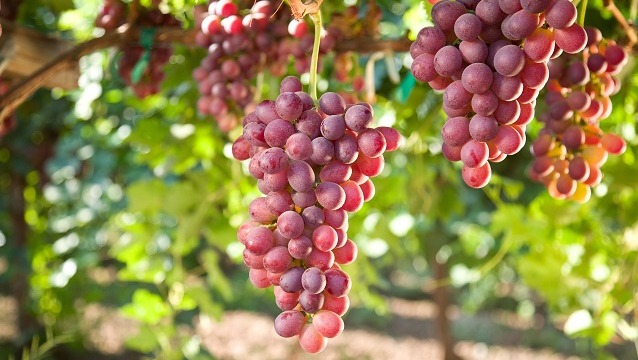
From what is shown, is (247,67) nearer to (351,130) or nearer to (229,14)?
(229,14)

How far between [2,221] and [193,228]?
194 cm

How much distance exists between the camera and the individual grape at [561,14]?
46 cm

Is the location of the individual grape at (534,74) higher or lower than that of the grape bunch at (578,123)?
higher

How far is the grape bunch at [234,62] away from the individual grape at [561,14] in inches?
15.3

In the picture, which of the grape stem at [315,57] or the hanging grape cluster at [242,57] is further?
the hanging grape cluster at [242,57]

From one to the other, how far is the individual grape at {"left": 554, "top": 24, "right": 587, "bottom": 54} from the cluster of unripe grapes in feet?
1.91

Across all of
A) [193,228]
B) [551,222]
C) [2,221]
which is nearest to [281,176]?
[193,228]

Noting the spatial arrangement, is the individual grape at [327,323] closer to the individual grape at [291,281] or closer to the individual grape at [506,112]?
the individual grape at [291,281]

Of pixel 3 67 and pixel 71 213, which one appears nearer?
pixel 3 67

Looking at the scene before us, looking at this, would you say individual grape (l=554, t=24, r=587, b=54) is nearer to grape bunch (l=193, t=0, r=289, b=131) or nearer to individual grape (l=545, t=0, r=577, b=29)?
individual grape (l=545, t=0, r=577, b=29)

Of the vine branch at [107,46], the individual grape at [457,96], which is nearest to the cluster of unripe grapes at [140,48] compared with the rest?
the vine branch at [107,46]

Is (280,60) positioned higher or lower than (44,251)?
higher

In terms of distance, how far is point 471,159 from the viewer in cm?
48

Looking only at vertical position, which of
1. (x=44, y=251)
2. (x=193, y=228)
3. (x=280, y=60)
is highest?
(x=280, y=60)
